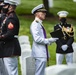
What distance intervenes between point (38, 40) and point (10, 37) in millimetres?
542

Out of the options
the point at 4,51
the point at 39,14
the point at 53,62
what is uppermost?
the point at 39,14

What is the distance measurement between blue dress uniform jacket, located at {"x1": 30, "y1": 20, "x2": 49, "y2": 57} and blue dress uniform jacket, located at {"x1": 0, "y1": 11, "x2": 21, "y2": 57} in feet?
1.14

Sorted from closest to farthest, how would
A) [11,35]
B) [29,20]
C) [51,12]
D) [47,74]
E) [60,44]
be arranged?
[47,74] → [11,35] → [60,44] → [29,20] → [51,12]

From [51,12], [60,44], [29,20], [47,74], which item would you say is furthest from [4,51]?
[51,12]

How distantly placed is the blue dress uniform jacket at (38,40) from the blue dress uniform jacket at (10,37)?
13.7 inches

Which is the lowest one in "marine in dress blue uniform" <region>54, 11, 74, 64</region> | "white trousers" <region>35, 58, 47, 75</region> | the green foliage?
"white trousers" <region>35, 58, 47, 75</region>

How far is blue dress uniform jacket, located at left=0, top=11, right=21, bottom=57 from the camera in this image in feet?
29.6

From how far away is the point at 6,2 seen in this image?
9375 millimetres

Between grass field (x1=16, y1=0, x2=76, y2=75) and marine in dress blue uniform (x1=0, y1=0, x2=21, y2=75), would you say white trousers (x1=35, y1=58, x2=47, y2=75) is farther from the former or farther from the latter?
grass field (x1=16, y1=0, x2=76, y2=75)

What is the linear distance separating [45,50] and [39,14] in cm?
70

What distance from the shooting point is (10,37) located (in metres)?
9.02

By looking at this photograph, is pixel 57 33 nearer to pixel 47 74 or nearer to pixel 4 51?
pixel 4 51

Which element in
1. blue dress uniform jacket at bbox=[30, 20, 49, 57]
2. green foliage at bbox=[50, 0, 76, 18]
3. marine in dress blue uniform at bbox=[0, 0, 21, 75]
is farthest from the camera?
green foliage at bbox=[50, 0, 76, 18]

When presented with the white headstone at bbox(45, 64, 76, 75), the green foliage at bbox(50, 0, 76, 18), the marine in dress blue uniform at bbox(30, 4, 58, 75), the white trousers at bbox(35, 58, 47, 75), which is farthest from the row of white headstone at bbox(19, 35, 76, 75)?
the green foliage at bbox(50, 0, 76, 18)
